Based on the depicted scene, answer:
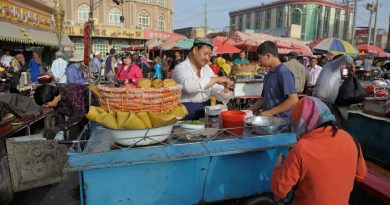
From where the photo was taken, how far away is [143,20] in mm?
37219

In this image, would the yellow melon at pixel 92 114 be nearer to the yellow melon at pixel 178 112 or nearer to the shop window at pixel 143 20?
the yellow melon at pixel 178 112

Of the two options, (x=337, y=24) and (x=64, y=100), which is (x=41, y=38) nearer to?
(x=64, y=100)

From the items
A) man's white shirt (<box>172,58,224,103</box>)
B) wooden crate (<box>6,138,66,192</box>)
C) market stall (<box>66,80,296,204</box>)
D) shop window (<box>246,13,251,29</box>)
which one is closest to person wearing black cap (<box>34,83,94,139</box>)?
wooden crate (<box>6,138,66,192</box>)

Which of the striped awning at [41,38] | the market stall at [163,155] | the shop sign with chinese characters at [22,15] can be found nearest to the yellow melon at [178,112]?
the market stall at [163,155]

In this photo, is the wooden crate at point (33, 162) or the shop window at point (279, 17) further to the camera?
the shop window at point (279, 17)

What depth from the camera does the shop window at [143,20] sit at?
3678 cm

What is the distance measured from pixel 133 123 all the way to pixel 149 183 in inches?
15.9

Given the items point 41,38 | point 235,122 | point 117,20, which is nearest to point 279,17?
point 117,20

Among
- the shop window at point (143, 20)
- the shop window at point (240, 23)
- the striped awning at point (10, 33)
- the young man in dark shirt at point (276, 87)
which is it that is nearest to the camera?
the young man in dark shirt at point (276, 87)

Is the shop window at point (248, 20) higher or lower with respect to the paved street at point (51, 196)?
higher

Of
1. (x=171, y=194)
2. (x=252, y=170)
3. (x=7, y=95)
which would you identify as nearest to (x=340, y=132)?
(x=252, y=170)

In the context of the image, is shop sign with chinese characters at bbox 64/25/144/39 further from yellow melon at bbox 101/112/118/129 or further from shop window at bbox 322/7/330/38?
shop window at bbox 322/7/330/38

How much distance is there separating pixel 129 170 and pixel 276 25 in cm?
5347

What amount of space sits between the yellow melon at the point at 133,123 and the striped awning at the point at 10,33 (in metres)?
11.1
